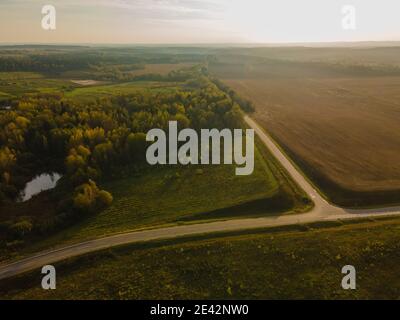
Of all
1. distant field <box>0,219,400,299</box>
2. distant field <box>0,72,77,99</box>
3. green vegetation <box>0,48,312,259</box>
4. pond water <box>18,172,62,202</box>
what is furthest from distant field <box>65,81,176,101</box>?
distant field <box>0,219,400,299</box>

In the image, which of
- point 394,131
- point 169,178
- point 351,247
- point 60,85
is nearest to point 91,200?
point 169,178

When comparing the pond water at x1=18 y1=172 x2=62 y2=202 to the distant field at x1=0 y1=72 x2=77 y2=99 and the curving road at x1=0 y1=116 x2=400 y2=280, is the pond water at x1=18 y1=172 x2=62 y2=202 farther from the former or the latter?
the distant field at x1=0 y1=72 x2=77 y2=99

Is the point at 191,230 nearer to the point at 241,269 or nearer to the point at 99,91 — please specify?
the point at 241,269

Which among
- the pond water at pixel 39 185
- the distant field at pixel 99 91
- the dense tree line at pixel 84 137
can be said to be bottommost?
the pond water at pixel 39 185

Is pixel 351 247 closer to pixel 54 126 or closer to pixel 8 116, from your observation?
pixel 54 126

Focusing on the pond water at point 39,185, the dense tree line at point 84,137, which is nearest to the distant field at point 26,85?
the dense tree line at point 84,137

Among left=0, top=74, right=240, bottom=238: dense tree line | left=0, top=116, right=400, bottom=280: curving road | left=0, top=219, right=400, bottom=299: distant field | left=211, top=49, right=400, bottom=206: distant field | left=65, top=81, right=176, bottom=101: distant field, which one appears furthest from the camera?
left=65, top=81, right=176, bottom=101: distant field

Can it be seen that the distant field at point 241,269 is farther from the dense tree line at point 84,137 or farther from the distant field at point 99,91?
the distant field at point 99,91
